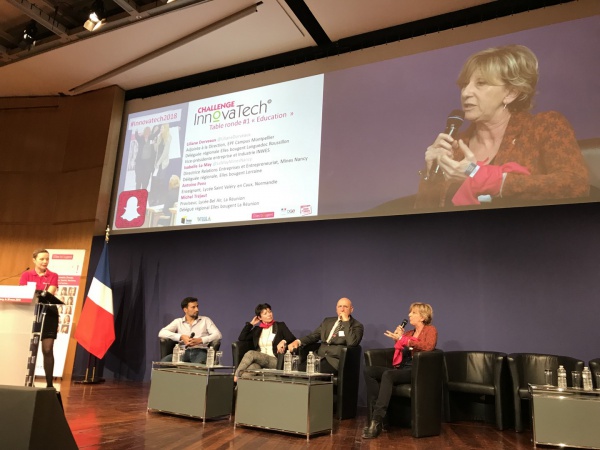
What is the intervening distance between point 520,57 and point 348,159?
1884 millimetres

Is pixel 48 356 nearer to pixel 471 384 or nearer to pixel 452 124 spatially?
pixel 471 384

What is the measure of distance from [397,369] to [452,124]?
246 centimetres

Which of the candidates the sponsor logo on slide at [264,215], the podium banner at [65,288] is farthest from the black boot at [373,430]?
the podium banner at [65,288]

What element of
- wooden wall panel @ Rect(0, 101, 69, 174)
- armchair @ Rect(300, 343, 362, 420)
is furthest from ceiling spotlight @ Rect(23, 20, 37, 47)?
armchair @ Rect(300, 343, 362, 420)

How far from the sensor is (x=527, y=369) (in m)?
3.98

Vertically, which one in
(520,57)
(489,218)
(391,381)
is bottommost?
(391,381)

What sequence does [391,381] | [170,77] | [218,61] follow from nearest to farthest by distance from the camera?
[391,381], [218,61], [170,77]

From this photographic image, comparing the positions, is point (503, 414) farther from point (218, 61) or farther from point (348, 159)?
point (218, 61)

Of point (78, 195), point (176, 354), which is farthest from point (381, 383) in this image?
point (78, 195)

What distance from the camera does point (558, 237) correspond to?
4473mm

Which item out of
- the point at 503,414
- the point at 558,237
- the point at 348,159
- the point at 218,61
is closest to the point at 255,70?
the point at 218,61

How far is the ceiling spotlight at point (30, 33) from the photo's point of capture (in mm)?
6133

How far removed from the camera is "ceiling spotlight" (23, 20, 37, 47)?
20.1 feet

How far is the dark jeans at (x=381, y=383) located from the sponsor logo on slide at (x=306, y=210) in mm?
1915
